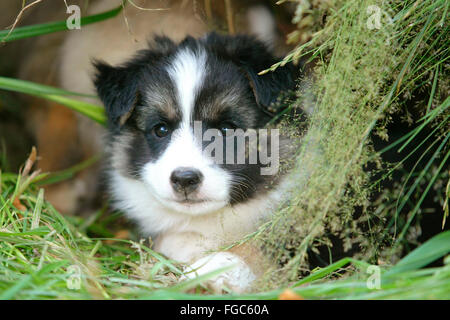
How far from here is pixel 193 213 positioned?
9.91ft

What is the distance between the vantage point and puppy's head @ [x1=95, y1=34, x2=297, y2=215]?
2910 millimetres

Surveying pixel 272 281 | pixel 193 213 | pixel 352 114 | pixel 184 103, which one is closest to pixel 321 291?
pixel 272 281

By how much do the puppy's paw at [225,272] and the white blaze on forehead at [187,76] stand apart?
2.58 feet

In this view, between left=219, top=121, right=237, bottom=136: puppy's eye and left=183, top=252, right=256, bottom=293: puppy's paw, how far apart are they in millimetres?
696

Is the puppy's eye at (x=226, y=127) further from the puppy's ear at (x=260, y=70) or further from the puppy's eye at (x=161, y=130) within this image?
the puppy's eye at (x=161, y=130)

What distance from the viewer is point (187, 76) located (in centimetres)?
307

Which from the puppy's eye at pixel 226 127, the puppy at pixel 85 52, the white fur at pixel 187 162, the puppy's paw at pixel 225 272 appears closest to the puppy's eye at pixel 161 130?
the white fur at pixel 187 162

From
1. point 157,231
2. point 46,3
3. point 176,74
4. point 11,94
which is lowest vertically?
point 157,231

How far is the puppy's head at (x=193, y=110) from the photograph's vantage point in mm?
2910

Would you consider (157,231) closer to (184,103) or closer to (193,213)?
(193,213)

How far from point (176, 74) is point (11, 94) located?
7.46 feet

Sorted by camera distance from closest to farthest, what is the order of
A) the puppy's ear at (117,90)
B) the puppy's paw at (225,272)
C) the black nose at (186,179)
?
the puppy's paw at (225,272)
the black nose at (186,179)
the puppy's ear at (117,90)

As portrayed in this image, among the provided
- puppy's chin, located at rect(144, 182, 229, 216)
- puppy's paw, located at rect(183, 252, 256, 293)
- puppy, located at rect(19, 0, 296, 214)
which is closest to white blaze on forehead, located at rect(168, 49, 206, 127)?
puppy's chin, located at rect(144, 182, 229, 216)

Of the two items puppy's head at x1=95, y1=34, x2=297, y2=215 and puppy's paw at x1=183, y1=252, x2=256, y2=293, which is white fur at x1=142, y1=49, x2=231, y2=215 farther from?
puppy's paw at x1=183, y1=252, x2=256, y2=293
